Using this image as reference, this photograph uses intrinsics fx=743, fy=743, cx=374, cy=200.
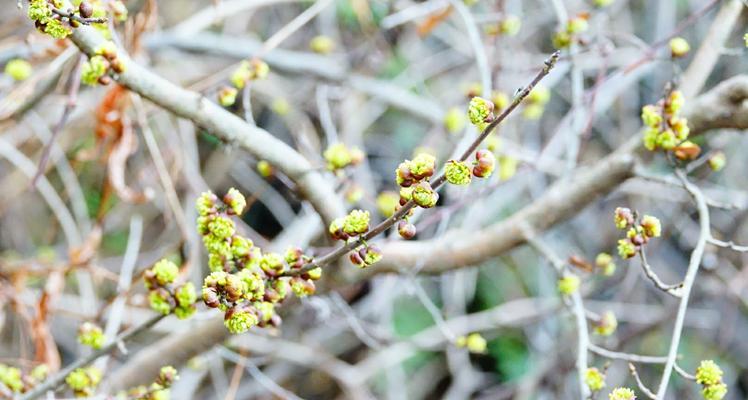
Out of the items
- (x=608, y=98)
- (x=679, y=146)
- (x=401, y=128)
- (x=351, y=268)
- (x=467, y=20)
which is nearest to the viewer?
(x=679, y=146)

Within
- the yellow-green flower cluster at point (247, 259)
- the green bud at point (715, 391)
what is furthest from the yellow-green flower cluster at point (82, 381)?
the green bud at point (715, 391)

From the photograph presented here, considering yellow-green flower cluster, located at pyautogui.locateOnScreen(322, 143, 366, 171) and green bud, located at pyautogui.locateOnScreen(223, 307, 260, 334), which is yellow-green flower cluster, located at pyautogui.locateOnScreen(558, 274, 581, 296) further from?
green bud, located at pyautogui.locateOnScreen(223, 307, 260, 334)

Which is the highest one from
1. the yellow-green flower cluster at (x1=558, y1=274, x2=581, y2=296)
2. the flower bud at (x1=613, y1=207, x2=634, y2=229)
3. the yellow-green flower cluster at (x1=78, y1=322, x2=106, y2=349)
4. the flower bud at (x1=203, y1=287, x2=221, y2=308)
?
the yellow-green flower cluster at (x1=78, y1=322, x2=106, y2=349)

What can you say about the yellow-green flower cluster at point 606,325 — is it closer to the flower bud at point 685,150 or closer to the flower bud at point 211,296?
the flower bud at point 685,150

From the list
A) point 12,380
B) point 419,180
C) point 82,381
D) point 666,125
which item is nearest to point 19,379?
point 12,380

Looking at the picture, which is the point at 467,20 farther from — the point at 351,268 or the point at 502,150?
the point at 351,268

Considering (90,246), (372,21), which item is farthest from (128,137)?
(372,21)

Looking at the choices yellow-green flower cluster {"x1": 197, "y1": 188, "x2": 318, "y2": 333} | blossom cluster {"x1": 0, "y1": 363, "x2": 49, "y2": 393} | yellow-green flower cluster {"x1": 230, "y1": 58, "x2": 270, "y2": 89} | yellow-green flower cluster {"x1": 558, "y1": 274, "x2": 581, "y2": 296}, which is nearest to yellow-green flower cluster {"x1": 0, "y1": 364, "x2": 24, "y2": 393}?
blossom cluster {"x1": 0, "y1": 363, "x2": 49, "y2": 393}

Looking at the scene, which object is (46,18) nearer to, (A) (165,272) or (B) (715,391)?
(A) (165,272)
